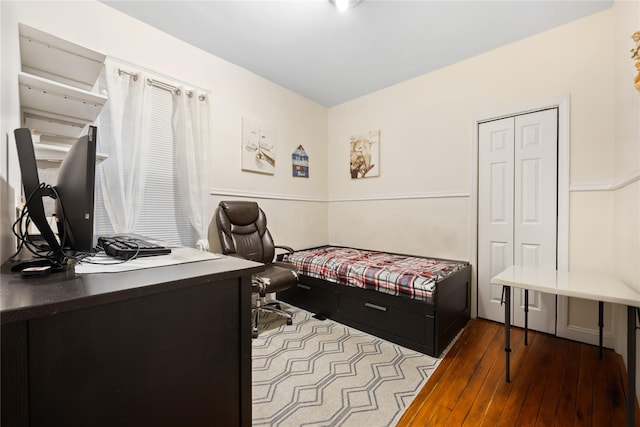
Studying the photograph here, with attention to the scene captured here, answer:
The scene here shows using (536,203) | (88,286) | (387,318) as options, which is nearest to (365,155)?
(536,203)

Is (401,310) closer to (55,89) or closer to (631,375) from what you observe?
(631,375)

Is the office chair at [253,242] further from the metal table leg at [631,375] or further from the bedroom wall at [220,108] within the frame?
the metal table leg at [631,375]

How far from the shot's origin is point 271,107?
11.5 ft

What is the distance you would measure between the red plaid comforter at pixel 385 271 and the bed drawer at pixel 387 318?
15cm

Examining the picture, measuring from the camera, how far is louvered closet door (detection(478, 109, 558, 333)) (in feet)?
8.05

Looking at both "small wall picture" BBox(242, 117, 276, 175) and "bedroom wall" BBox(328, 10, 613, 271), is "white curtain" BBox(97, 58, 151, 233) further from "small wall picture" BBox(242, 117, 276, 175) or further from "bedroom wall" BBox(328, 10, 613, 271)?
"bedroom wall" BBox(328, 10, 613, 271)

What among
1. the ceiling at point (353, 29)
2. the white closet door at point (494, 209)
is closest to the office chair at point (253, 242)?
the ceiling at point (353, 29)

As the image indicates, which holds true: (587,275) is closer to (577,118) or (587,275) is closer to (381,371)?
(577,118)

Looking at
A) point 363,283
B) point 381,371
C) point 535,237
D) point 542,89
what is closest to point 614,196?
point 535,237

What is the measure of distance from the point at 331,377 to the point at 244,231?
68.5 inches

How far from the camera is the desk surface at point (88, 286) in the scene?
0.55 meters

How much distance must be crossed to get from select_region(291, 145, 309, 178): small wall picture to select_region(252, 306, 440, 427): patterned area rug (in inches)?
82.9

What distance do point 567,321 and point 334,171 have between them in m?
3.14

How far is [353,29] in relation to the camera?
2.46 metres
